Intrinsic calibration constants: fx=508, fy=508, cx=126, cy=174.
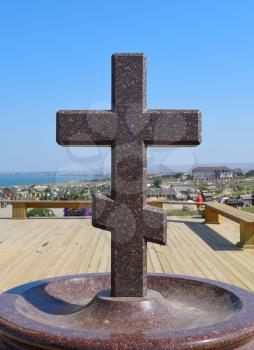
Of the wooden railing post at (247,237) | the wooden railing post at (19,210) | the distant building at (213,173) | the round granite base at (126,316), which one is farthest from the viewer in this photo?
the distant building at (213,173)

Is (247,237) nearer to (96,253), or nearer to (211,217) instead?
(96,253)

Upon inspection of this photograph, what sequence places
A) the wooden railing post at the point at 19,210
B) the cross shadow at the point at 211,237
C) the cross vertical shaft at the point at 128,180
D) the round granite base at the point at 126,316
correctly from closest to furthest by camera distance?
the round granite base at the point at 126,316
the cross vertical shaft at the point at 128,180
the cross shadow at the point at 211,237
the wooden railing post at the point at 19,210

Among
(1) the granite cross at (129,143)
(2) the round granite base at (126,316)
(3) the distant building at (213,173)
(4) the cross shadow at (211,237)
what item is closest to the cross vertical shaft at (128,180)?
(1) the granite cross at (129,143)

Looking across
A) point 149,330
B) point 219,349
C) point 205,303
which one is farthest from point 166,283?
point 219,349

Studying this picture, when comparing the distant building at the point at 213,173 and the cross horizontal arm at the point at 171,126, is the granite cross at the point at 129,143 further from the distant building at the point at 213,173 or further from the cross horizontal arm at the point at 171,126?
the distant building at the point at 213,173

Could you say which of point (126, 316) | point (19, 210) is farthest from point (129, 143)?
point (19, 210)

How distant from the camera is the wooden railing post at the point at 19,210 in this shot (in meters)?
13.0

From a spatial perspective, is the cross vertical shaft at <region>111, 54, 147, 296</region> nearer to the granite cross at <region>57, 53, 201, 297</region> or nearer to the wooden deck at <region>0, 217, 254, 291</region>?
the granite cross at <region>57, 53, 201, 297</region>

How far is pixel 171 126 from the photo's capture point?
3297 mm

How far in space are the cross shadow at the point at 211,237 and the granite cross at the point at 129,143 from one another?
17.8ft

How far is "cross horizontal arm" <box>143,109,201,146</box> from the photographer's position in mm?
3283

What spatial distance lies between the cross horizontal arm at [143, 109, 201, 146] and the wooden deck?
9.82 ft

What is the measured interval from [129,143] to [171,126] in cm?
30

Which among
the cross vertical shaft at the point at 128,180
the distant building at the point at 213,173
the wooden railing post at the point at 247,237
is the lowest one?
the wooden railing post at the point at 247,237
